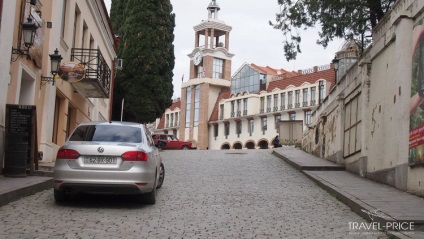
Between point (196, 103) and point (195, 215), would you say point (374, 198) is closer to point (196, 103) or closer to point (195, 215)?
point (195, 215)

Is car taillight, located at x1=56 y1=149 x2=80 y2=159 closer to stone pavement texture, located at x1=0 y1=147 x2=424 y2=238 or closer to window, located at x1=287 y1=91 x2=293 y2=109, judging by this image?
stone pavement texture, located at x1=0 y1=147 x2=424 y2=238

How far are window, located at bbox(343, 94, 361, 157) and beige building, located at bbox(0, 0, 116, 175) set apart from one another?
8898mm

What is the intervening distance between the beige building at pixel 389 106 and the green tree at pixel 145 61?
17.5m

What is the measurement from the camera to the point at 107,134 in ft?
33.4

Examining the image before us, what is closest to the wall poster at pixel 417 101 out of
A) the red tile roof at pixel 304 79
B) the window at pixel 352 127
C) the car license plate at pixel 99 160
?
the window at pixel 352 127

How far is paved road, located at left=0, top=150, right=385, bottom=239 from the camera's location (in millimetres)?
7762

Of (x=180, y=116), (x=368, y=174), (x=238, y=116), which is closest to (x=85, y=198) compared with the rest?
(x=368, y=174)

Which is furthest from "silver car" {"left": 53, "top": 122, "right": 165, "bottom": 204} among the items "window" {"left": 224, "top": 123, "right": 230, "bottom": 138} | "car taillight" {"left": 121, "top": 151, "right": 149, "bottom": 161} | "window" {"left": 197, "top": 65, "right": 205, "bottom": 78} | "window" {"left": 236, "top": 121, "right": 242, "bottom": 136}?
"window" {"left": 197, "top": 65, "right": 205, "bottom": 78}

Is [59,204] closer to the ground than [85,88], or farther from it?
closer to the ground

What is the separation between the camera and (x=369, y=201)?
34.6 feet

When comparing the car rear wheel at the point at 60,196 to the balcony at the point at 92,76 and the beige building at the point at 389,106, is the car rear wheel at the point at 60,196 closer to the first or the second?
the beige building at the point at 389,106

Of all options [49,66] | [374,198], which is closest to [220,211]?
[374,198]

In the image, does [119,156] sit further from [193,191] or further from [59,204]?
[193,191]

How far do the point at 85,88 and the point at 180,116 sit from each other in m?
63.1
